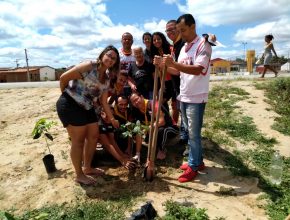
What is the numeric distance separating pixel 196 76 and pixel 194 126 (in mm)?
646

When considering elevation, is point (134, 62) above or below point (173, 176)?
above

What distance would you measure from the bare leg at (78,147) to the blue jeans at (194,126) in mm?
1351

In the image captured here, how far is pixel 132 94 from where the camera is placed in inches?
218

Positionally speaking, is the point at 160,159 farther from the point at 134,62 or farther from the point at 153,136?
the point at 134,62

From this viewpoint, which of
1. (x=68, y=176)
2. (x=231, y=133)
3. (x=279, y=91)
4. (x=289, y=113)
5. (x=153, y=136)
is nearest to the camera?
(x=153, y=136)

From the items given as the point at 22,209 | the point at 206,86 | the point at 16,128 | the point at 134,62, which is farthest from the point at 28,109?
the point at 206,86

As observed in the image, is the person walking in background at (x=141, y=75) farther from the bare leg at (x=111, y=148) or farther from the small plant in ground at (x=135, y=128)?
the bare leg at (x=111, y=148)

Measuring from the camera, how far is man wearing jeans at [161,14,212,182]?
170 inches

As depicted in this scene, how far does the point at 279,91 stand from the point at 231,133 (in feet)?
11.1

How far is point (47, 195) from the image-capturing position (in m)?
4.78

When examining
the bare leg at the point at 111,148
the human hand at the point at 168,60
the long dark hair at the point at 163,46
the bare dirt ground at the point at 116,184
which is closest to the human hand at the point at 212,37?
the human hand at the point at 168,60

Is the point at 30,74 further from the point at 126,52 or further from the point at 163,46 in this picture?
the point at 163,46

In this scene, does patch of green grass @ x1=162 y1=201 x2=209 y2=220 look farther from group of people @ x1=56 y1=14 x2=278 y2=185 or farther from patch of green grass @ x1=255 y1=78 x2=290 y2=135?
patch of green grass @ x1=255 y1=78 x2=290 y2=135

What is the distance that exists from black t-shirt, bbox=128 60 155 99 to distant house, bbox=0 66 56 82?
42.0 m
